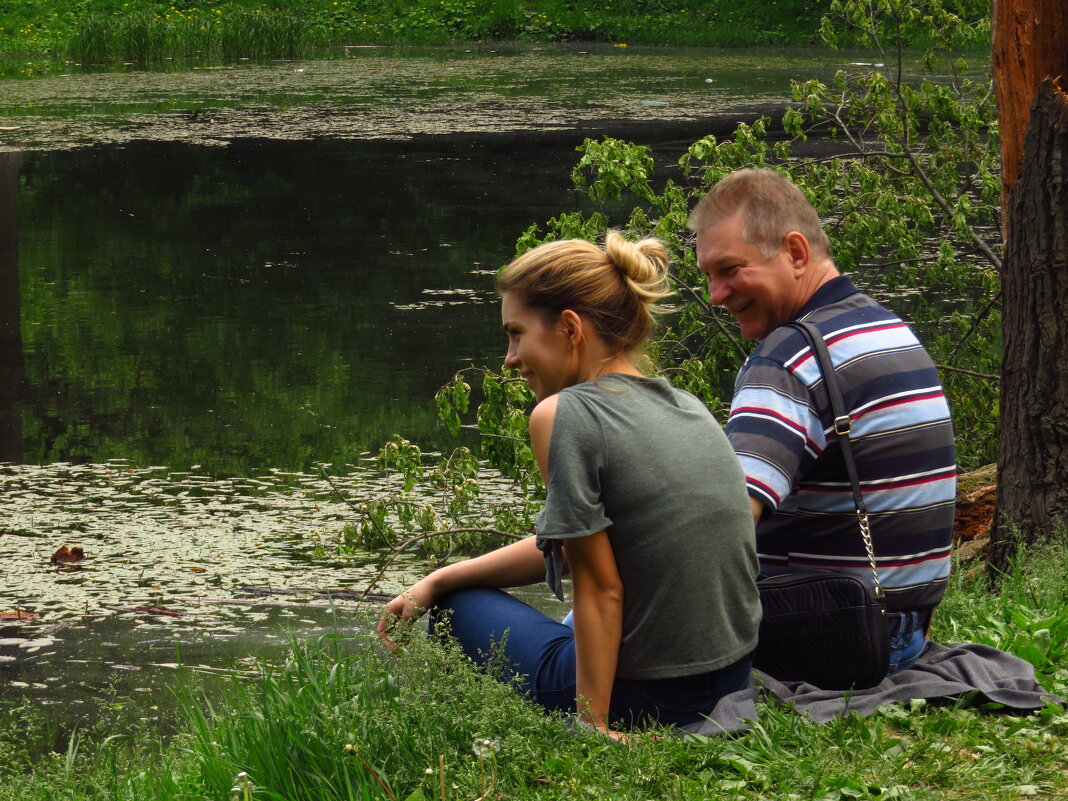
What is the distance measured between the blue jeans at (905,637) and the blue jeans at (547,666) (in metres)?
0.31

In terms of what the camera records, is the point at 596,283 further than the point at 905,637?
No

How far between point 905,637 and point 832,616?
0.83 ft

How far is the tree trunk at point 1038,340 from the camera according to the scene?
3904mm

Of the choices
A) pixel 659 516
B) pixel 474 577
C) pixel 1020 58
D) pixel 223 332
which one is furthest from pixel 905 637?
pixel 223 332

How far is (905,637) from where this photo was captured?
2.74 metres

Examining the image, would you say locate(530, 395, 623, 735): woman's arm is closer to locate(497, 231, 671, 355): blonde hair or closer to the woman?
the woman

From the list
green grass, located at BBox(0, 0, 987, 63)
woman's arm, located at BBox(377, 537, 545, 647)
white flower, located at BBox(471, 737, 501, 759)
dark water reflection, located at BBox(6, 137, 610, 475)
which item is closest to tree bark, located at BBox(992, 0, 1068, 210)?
woman's arm, located at BBox(377, 537, 545, 647)

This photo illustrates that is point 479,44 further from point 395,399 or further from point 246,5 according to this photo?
point 395,399

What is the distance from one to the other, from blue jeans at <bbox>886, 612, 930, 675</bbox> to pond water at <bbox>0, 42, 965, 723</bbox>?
1.95 m

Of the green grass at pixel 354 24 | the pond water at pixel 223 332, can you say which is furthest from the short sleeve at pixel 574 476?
the green grass at pixel 354 24

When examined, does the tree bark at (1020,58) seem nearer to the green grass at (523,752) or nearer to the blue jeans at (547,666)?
the green grass at (523,752)

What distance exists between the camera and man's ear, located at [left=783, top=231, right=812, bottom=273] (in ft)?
9.26

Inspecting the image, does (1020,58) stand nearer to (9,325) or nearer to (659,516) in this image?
(659,516)

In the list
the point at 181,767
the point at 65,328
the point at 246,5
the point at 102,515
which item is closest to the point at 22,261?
the point at 65,328
